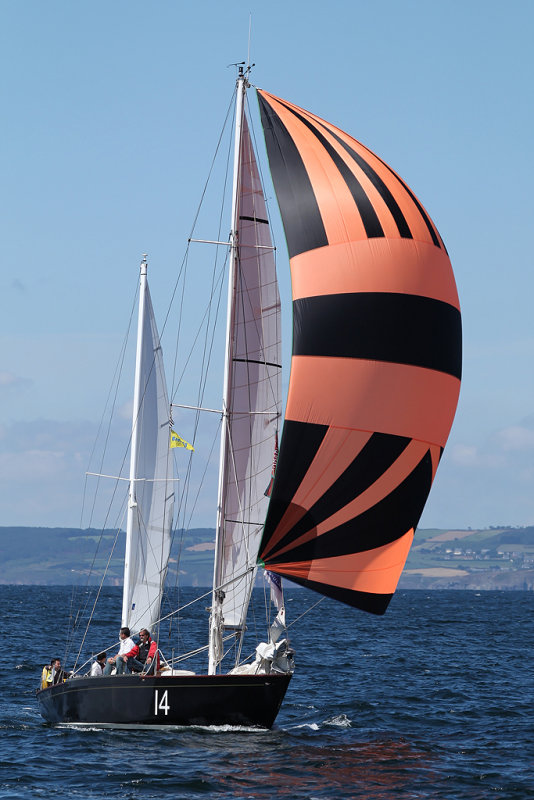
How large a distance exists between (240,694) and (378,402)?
5916 millimetres

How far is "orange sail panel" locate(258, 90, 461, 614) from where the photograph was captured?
19781 millimetres

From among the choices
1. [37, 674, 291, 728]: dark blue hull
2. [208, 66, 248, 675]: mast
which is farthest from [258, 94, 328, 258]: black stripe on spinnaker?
[37, 674, 291, 728]: dark blue hull

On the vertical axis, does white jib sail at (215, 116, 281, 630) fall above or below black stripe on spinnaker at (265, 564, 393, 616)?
above

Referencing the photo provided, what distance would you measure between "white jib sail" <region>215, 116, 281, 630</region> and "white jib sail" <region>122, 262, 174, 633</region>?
11.8 feet

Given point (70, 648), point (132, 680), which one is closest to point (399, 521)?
point (132, 680)

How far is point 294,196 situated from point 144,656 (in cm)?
958

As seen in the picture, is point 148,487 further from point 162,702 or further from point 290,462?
point 290,462

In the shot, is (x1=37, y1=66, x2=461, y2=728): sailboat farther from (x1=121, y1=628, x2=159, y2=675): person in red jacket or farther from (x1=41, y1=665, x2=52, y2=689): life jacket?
(x1=41, y1=665, x2=52, y2=689): life jacket

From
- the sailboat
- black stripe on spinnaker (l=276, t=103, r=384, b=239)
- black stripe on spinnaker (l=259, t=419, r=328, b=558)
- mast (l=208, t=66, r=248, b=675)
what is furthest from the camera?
mast (l=208, t=66, r=248, b=675)

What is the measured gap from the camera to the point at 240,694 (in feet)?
67.0

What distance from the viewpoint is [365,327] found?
1986 cm

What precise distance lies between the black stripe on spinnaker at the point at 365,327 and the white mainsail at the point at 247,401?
2.42m

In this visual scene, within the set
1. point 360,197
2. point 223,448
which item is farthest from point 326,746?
point 360,197

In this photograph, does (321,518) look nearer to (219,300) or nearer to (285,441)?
(285,441)
